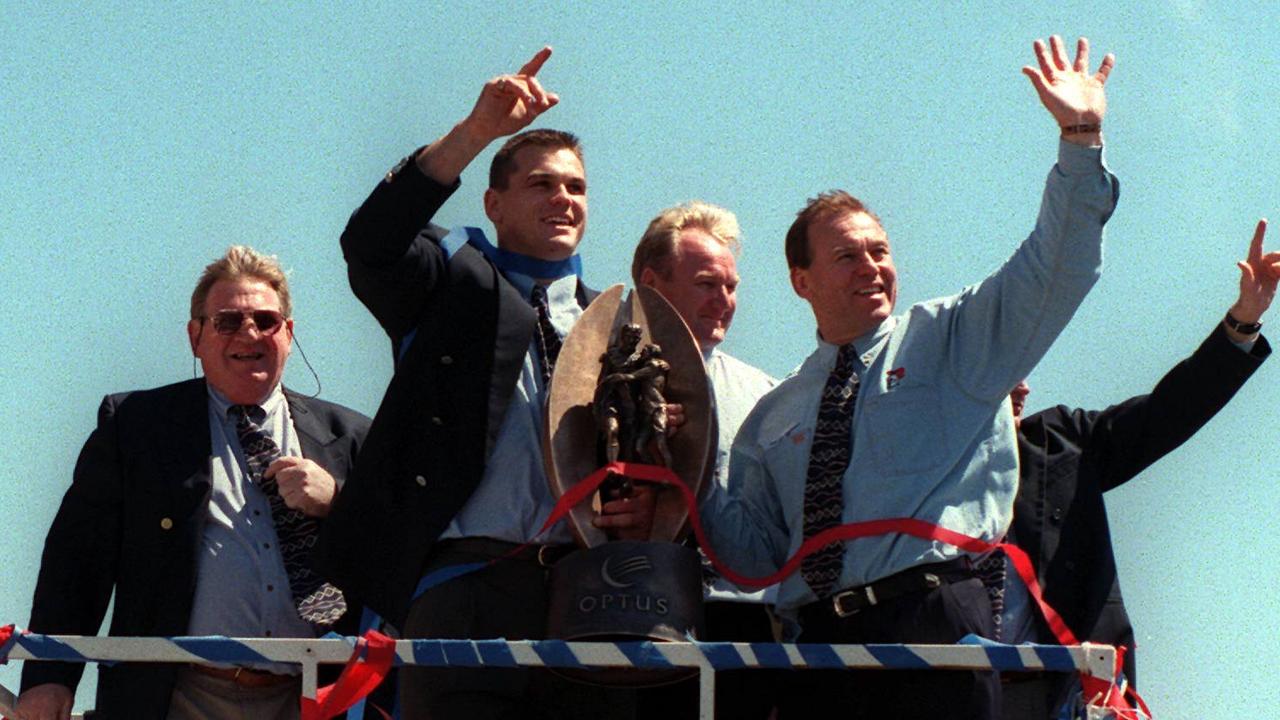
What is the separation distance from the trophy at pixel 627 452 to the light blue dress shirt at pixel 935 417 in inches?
9.6

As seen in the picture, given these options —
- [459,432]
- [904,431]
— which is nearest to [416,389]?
[459,432]

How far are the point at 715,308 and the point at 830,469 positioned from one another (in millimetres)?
989

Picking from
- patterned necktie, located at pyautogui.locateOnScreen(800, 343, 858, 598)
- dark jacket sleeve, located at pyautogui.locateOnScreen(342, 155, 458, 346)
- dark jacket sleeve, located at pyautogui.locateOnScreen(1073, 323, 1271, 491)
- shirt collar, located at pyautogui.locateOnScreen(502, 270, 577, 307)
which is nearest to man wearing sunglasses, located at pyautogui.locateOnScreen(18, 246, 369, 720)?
dark jacket sleeve, located at pyautogui.locateOnScreen(342, 155, 458, 346)

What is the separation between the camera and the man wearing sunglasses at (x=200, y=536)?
20.6ft

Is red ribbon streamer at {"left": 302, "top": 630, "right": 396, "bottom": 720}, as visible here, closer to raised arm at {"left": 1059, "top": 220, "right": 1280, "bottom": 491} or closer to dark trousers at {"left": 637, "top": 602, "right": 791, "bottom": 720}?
dark trousers at {"left": 637, "top": 602, "right": 791, "bottom": 720}

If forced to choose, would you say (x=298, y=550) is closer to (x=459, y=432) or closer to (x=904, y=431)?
(x=459, y=432)

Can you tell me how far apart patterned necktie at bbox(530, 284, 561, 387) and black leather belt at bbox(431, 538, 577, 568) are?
1.62 ft

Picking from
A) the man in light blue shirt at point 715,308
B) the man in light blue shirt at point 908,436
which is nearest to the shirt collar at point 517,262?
the man in light blue shirt at point 715,308

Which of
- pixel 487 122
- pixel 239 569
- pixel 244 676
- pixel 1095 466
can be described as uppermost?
pixel 487 122

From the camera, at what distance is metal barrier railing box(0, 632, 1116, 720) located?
193 inches

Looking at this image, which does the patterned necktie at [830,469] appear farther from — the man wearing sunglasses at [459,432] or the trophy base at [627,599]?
the man wearing sunglasses at [459,432]

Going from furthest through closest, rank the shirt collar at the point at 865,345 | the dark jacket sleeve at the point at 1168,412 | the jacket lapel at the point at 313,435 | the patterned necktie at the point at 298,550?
1. the dark jacket sleeve at the point at 1168,412
2. the jacket lapel at the point at 313,435
3. the patterned necktie at the point at 298,550
4. the shirt collar at the point at 865,345

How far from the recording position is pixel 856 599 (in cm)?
545

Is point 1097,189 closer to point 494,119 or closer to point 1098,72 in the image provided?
point 1098,72
